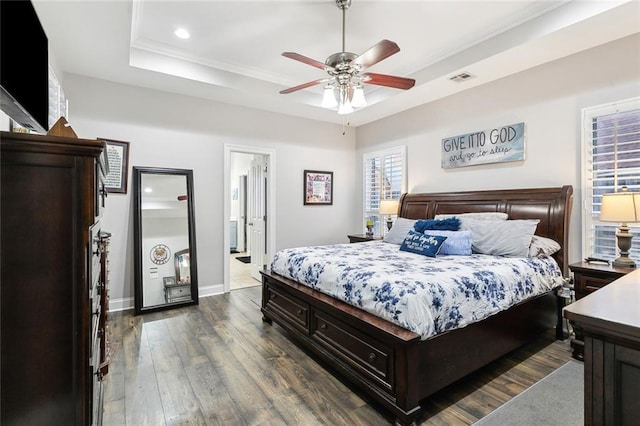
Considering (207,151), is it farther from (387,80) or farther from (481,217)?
(481,217)

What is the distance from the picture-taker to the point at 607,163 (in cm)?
292

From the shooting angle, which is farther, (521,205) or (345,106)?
(521,205)

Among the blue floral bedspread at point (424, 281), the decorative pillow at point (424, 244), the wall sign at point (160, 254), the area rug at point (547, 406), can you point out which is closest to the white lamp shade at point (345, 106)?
the blue floral bedspread at point (424, 281)

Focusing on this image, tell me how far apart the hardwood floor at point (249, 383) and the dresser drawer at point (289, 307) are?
0.74ft

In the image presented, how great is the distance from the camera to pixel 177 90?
13.1ft

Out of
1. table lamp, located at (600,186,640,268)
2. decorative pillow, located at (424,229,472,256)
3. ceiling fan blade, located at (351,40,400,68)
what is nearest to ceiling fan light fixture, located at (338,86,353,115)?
ceiling fan blade, located at (351,40,400,68)

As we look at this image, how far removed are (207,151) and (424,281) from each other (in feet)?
11.5

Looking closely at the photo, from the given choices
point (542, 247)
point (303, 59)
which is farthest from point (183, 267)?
point (542, 247)

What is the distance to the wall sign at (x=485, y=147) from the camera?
361 cm

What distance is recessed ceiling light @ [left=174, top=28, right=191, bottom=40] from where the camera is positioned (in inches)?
122

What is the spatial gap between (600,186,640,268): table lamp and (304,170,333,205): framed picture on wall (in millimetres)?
3727

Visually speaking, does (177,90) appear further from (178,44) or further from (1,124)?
(1,124)

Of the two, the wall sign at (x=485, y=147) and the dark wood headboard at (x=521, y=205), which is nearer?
the dark wood headboard at (x=521, y=205)

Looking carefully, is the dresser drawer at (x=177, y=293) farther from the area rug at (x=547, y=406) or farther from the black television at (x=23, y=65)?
the area rug at (x=547, y=406)
